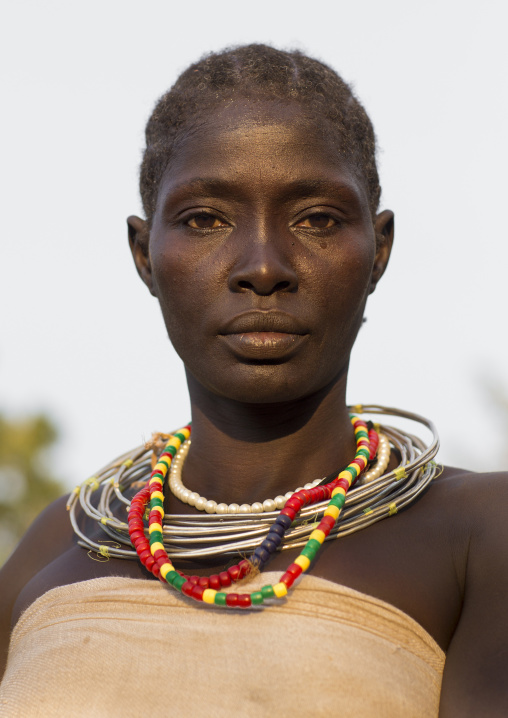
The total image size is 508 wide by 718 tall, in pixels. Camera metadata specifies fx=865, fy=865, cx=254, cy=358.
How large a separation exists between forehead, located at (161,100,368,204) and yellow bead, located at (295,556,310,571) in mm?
1190

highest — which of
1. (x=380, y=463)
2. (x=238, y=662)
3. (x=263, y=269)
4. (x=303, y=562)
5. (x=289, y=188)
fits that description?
(x=289, y=188)

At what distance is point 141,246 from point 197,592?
1468 mm

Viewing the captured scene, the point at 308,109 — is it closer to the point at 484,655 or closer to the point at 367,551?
the point at 367,551

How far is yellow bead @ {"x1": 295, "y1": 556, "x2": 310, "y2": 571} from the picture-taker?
2.58 meters

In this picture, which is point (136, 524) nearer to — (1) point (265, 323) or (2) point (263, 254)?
(1) point (265, 323)

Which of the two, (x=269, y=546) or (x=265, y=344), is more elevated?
(x=265, y=344)

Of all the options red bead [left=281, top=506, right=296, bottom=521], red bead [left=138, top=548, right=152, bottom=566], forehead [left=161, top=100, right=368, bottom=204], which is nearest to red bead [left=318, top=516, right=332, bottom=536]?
red bead [left=281, top=506, right=296, bottom=521]

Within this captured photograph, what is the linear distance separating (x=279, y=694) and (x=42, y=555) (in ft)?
4.78

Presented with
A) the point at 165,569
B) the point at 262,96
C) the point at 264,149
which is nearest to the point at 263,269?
the point at 264,149

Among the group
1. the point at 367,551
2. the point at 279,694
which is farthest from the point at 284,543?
the point at 279,694

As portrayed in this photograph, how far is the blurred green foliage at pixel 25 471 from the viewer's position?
1622 centimetres

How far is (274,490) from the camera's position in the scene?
3086 mm

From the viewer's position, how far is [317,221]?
2.91 m

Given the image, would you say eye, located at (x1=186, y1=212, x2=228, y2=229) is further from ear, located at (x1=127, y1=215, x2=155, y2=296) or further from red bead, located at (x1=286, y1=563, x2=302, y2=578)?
red bead, located at (x1=286, y1=563, x2=302, y2=578)
